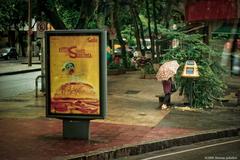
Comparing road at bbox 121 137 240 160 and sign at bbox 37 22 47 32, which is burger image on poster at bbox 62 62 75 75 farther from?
sign at bbox 37 22 47 32

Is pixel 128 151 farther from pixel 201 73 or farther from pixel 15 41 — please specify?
pixel 15 41

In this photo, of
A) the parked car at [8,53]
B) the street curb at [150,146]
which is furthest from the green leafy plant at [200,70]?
the parked car at [8,53]

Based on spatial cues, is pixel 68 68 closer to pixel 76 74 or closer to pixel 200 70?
pixel 76 74

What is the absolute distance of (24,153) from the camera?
8266mm

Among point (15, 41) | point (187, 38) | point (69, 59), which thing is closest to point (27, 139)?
point (69, 59)

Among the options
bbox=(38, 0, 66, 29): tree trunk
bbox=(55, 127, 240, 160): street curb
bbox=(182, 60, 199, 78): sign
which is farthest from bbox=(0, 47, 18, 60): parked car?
bbox=(55, 127, 240, 160): street curb

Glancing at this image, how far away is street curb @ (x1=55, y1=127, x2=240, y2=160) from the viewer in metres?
8.22

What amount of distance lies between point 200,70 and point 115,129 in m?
4.31

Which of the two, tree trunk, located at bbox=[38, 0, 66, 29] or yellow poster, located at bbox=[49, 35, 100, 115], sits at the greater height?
tree trunk, located at bbox=[38, 0, 66, 29]

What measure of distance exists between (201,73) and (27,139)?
6.19 m

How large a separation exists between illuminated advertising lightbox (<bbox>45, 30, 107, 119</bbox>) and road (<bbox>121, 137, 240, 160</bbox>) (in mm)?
1298

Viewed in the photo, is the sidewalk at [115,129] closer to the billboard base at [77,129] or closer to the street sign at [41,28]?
the billboard base at [77,129]

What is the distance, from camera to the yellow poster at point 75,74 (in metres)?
9.27

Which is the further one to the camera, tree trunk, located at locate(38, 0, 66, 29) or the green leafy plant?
tree trunk, located at locate(38, 0, 66, 29)
